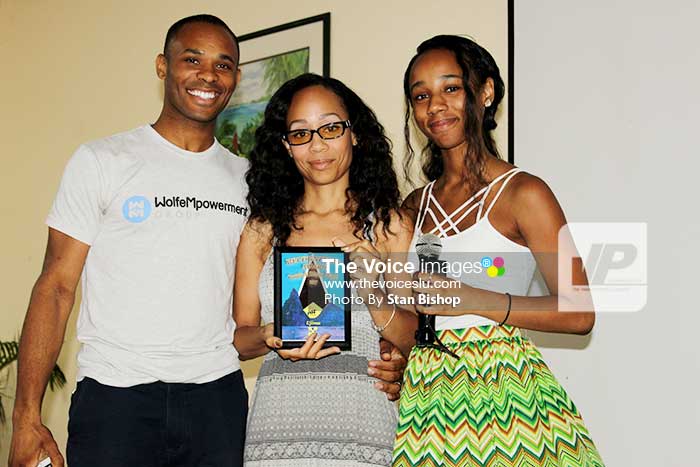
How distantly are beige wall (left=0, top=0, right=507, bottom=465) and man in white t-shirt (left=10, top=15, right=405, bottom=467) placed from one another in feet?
4.06

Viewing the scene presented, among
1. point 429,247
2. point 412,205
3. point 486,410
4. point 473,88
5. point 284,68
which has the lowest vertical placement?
point 486,410

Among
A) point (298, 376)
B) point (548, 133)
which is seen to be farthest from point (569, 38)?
point (298, 376)

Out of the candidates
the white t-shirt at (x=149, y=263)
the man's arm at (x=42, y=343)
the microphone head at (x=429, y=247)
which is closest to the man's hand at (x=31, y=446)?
the man's arm at (x=42, y=343)

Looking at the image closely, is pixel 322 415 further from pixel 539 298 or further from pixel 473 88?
pixel 473 88

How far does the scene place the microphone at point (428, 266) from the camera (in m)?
1.84

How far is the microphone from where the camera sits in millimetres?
1838

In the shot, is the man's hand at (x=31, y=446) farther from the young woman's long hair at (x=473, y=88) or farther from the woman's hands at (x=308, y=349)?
the young woman's long hair at (x=473, y=88)

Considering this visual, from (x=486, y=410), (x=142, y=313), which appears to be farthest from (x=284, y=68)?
(x=486, y=410)

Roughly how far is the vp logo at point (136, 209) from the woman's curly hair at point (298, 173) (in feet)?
0.88

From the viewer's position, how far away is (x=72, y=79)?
4.38 metres

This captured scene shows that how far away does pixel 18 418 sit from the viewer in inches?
76.4

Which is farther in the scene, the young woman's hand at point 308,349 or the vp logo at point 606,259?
the vp logo at point 606,259

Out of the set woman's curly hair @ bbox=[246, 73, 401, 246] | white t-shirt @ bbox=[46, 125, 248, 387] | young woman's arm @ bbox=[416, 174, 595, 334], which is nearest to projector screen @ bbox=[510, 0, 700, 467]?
young woman's arm @ bbox=[416, 174, 595, 334]

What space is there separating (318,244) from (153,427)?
0.60 metres
